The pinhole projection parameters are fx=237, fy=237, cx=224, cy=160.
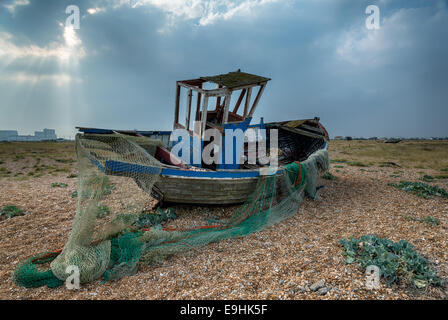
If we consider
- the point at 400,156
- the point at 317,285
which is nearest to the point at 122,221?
the point at 317,285

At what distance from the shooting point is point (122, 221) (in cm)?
510

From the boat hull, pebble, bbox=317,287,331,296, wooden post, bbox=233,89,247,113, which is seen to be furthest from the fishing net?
wooden post, bbox=233,89,247,113

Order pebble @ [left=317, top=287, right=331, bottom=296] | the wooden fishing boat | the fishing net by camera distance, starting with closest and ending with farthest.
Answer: pebble @ [left=317, top=287, right=331, bottom=296], the fishing net, the wooden fishing boat

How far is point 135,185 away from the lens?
5875mm

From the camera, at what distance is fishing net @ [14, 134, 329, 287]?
4.21 meters

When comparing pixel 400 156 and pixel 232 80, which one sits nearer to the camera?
pixel 232 80

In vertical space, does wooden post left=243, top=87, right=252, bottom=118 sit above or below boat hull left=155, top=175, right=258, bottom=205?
above

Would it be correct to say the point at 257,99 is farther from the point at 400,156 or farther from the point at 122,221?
the point at 400,156

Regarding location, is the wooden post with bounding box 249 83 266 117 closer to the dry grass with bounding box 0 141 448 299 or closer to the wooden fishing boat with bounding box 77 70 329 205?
the wooden fishing boat with bounding box 77 70 329 205

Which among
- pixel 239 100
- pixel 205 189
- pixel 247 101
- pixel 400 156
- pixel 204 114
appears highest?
pixel 239 100

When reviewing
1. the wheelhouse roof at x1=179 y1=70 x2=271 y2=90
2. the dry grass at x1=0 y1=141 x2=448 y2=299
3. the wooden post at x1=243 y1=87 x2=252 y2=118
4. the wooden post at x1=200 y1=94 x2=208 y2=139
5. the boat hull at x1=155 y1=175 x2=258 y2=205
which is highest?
the wheelhouse roof at x1=179 y1=70 x2=271 y2=90
